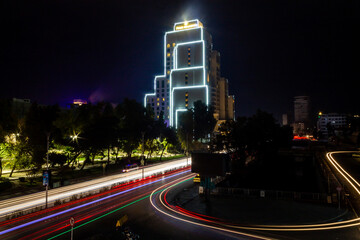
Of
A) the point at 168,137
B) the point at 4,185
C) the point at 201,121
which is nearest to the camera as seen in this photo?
the point at 4,185

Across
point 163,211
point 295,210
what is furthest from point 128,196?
point 295,210

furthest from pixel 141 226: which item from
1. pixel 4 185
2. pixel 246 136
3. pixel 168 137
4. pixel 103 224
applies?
pixel 168 137

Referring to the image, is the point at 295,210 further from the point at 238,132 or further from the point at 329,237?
the point at 238,132

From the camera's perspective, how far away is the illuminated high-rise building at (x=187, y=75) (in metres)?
139

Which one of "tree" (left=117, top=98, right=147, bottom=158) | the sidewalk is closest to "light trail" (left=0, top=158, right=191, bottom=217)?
the sidewalk

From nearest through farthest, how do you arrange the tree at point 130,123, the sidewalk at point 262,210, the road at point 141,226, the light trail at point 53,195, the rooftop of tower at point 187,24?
the road at point 141,226, the sidewalk at point 262,210, the light trail at point 53,195, the tree at point 130,123, the rooftop of tower at point 187,24

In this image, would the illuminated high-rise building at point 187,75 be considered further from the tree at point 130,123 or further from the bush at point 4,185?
the bush at point 4,185

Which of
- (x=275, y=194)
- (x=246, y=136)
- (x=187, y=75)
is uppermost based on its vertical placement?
(x=187, y=75)

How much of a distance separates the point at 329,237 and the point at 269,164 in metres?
65.1

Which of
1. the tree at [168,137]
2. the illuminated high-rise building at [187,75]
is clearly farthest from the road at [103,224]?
the illuminated high-rise building at [187,75]

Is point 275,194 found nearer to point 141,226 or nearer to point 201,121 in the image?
point 141,226

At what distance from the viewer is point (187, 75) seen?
467 feet

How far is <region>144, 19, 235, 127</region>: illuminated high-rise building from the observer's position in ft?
455

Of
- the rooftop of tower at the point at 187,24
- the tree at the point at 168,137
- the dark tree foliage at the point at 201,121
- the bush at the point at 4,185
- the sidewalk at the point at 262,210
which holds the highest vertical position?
the rooftop of tower at the point at 187,24
